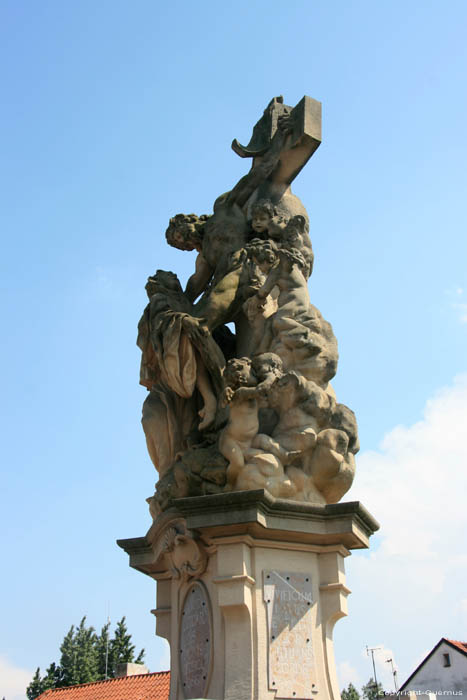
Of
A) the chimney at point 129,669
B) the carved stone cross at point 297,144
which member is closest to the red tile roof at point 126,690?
the chimney at point 129,669

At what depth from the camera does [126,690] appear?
2020 centimetres

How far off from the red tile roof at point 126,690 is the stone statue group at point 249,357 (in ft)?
44.6

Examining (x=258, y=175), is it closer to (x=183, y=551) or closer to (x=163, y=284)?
(x=163, y=284)

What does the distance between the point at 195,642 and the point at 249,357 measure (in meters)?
2.22

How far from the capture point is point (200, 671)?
19.0ft

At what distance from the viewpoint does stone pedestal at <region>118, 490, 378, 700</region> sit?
5582mm

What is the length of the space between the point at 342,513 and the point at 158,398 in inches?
77.9

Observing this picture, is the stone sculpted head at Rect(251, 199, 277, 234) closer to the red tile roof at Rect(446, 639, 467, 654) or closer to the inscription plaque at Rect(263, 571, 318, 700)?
the inscription plaque at Rect(263, 571, 318, 700)

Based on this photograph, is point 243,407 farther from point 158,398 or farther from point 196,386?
point 158,398

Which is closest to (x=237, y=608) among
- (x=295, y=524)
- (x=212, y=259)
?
(x=295, y=524)

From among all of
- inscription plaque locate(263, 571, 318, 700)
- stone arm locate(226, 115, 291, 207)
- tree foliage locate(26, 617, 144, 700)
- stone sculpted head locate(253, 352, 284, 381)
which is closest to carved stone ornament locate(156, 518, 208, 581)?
inscription plaque locate(263, 571, 318, 700)

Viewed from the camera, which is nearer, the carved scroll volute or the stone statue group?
the carved scroll volute

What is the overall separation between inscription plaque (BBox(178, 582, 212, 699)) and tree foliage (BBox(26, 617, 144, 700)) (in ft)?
106

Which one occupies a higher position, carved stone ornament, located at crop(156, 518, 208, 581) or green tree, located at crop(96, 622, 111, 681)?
green tree, located at crop(96, 622, 111, 681)
